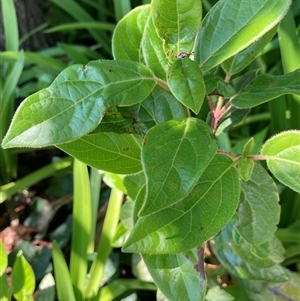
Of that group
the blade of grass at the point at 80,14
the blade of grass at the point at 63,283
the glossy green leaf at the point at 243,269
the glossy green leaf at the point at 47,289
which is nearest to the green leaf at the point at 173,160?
the glossy green leaf at the point at 243,269

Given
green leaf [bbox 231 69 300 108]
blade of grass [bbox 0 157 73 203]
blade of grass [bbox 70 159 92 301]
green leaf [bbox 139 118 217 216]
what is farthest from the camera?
blade of grass [bbox 0 157 73 203]

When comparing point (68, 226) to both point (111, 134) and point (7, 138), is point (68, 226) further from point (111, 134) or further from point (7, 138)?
point (7, 138)

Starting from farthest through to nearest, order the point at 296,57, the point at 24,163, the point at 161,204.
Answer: the point at 24,163, the point at 296,57, the point at 161,204

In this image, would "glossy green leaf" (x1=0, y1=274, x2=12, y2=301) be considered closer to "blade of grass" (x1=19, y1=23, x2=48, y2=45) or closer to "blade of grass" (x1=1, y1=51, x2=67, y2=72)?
"blade of grass" (x1=1, y1=51, x2=67, y2=72)

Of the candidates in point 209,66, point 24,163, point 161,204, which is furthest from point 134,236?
point 24,163

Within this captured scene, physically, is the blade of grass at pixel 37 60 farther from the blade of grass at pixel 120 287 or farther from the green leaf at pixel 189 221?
the green leaf at pixel 189 221

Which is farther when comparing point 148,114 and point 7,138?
point 148,114

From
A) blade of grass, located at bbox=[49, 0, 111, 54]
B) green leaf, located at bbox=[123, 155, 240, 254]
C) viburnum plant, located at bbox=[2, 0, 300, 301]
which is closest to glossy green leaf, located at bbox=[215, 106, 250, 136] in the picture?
viburnum plant, located at bbox=[2, 0, 300, 301]
